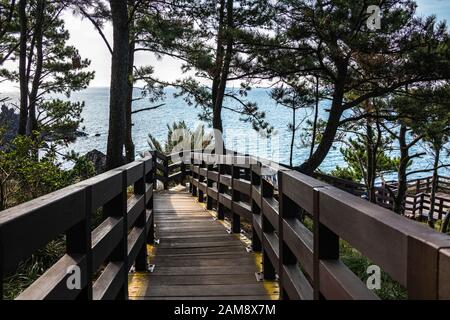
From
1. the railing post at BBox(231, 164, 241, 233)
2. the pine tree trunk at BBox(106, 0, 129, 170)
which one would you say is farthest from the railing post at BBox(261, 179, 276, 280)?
the pine tree trunk at BBox(106, 0, 129, 170)

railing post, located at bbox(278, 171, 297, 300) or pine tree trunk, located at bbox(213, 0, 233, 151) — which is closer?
railing post, located at bbox(278, 171, 297, 300)

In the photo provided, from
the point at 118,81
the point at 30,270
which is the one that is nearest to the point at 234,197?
the point at 30,270

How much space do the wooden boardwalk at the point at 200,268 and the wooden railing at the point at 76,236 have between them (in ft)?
1.65

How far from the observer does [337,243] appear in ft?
6.82

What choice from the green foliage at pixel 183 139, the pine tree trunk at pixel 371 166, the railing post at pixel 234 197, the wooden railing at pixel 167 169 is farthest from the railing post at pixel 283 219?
the green foliage at pixel 183 139

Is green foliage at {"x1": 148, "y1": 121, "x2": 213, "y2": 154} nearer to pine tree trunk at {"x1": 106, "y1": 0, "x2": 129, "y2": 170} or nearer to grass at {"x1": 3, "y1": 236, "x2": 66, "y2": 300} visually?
pine tree trunk at {"x1": 106, "y1": 0, "x2": 129, "y2": 170}

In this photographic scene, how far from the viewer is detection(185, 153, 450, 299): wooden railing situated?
3.77 feet

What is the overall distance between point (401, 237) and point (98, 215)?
19.8 feet

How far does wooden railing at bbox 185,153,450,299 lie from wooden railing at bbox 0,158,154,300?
1116mm

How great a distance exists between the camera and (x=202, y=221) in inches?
287

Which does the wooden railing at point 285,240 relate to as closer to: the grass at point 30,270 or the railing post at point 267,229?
the railing post at point 267,229

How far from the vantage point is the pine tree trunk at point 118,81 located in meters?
7.94

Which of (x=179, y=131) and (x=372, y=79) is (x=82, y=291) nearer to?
(x=372, y=79)

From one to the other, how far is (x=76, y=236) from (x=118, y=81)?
6.36m
